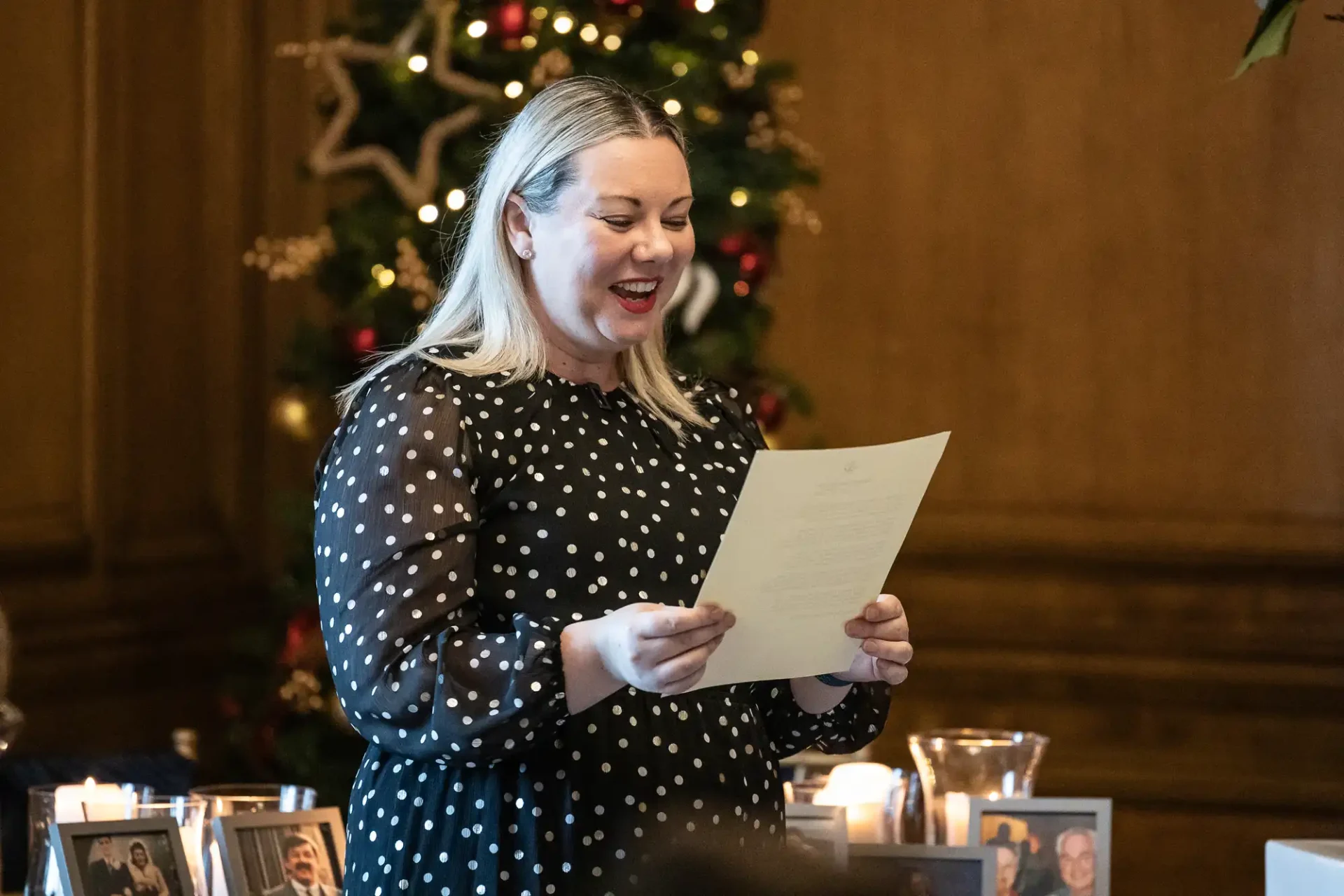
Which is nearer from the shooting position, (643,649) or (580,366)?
(643,649)

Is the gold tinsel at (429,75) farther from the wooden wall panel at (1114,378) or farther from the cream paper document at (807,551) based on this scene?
the cream paper document at (807,551)

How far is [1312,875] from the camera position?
154 cm

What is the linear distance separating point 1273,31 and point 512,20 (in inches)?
99.6

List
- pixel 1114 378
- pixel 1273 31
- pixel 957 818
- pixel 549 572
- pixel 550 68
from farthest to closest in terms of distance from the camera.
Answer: pixel 1114 378
pixel 550 68
pixel 957 818
pixel 549 572
pixel 1273 31

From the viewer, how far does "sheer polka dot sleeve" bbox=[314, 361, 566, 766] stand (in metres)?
1.54

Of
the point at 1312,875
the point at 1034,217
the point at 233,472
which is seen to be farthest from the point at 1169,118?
the point at 1312,875

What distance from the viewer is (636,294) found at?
178 centimetres

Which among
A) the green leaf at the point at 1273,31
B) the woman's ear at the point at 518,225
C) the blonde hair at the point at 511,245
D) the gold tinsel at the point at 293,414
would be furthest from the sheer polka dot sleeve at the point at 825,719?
the gold tinsel at the point at 293,414

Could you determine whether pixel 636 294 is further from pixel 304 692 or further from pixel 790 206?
pixel 304 692

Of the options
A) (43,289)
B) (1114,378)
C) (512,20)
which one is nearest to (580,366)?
(512,20)

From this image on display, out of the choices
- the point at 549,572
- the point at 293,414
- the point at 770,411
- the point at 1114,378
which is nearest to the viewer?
the point at 549,572

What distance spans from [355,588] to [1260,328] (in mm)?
3562

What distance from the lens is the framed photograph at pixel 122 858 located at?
174 centimetres

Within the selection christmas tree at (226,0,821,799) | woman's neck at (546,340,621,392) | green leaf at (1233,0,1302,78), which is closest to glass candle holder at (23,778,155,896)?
woman's neck at (546,340,621,392)
